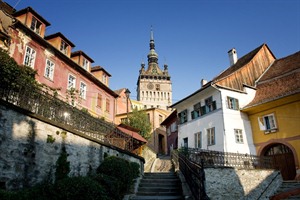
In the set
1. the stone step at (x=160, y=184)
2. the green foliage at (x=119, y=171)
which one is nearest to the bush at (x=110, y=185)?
the green foliage at (x=119, y=171)

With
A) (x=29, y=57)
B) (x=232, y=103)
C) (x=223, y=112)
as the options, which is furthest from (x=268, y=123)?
(x=29, y=57)

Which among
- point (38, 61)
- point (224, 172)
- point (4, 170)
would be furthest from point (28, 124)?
point (38, 61)

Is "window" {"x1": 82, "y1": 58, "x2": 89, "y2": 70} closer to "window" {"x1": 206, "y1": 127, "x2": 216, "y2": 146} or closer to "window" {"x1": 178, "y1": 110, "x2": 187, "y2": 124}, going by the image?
"window" {"x1": 178, "y1": 110, "x2": 187, "y2": 124}

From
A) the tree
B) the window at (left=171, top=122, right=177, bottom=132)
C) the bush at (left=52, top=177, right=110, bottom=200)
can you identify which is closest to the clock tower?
the tree

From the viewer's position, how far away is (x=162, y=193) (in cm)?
1108

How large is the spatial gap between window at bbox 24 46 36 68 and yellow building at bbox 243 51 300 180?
18566mm

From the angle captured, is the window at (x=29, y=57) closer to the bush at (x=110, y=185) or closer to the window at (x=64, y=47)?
the window at (x=64, y=47)

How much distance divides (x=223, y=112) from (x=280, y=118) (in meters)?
4.50

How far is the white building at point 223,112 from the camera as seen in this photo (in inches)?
802

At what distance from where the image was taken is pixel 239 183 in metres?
13.4

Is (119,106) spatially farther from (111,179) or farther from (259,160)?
(111,179)

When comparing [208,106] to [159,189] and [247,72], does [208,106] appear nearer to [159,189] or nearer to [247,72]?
[247,72]

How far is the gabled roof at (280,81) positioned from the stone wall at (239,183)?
24.4ft

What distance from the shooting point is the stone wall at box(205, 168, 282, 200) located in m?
12.7
